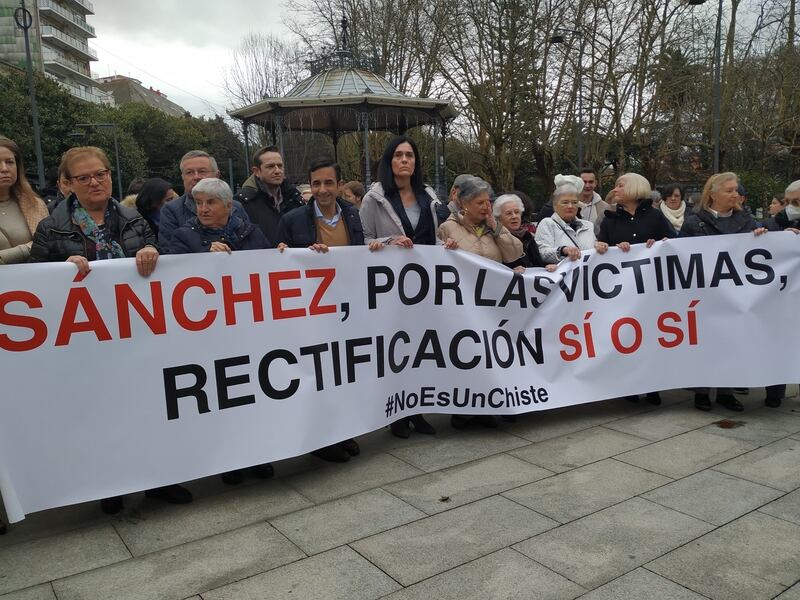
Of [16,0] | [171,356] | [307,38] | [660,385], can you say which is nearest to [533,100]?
[307,38]

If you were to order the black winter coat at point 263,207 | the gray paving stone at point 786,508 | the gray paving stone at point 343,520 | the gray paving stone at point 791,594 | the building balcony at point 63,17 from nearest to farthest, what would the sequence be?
the gray paving stone at point 791,594
the gray paving stone at point 343,520
the gray paving stone at point 786,508
the black winter coat at point 263,207
the building balcony at point 63,17

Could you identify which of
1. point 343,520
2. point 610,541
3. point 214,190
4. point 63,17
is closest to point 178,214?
point 214,190

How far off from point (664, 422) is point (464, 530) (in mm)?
2153

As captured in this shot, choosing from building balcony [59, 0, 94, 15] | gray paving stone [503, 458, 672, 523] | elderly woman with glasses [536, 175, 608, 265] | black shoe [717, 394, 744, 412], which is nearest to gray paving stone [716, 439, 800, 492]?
gray paving stone [503, 458, 672, 523]

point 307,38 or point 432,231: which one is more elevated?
point 307,38

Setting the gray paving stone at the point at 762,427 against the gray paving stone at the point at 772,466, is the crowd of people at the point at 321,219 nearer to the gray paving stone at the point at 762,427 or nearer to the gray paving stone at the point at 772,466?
the gray paving stone at the point at 762,427

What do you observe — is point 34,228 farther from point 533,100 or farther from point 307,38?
point 307,38

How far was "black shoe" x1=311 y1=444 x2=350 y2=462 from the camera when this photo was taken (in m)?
4.02

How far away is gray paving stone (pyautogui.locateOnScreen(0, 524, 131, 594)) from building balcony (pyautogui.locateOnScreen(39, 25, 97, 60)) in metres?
80.6

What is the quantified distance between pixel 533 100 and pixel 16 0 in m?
62.8

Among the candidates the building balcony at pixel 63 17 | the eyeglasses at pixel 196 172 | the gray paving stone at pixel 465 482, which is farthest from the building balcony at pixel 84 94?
the gray paving stone at pixel 465 482

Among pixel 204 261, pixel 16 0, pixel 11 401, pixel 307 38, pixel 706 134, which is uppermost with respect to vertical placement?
pixel 16 0

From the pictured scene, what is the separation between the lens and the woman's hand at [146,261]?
11.2 ft

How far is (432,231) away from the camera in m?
4.68
